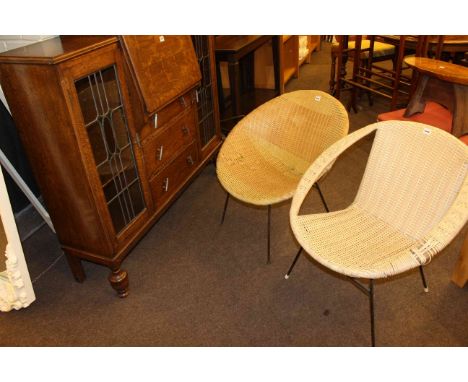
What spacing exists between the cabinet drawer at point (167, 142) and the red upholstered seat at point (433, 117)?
1.13 metres

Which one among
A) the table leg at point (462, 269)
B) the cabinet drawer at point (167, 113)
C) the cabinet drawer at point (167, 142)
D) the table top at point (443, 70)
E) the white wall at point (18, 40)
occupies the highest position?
the white wall at point (18, 40)

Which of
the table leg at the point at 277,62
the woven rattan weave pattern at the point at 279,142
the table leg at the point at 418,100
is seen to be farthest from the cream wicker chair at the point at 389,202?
the table leg at the point at 277,62

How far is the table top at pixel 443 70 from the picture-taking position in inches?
82.4

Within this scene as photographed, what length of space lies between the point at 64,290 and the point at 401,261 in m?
1.57

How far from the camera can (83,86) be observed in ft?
4.89

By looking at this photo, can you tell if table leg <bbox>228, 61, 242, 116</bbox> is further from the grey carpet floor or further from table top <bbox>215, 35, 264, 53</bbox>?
the grey carpet floor

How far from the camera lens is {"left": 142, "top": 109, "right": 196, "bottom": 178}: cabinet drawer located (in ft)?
6.36

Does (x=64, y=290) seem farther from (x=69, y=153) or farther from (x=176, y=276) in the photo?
(x=69, y=153)

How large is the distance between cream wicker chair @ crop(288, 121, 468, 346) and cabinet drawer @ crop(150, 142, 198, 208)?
768 millimetres

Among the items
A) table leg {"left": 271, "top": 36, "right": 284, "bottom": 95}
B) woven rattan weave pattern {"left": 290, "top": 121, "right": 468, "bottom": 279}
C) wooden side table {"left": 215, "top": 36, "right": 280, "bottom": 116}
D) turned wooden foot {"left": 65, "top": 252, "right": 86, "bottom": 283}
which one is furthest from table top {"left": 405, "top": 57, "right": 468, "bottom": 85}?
turned wooden foot {"left": 65, "top": 252, "right": 86, "bottom": 283}

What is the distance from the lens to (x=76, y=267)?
2.02m

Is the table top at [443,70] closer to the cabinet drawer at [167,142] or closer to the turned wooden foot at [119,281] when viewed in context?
the cabinet drawer at [167,142]

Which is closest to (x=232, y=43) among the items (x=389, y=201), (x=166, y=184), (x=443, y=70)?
(x=166, y=184)
